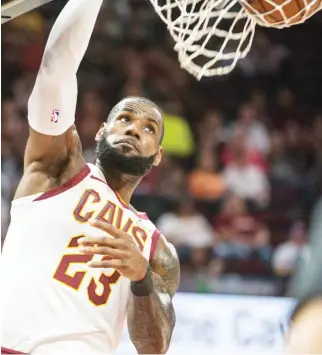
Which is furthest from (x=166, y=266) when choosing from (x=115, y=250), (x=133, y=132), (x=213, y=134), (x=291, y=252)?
Result: (x=213, y=134)

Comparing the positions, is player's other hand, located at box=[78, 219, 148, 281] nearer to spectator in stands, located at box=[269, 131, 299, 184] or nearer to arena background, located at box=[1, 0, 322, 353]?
arena background, located at box=[1, 0, 322, 353]

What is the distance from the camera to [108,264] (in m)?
3.00

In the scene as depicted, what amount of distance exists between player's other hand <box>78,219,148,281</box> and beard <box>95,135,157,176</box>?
2.13 ft

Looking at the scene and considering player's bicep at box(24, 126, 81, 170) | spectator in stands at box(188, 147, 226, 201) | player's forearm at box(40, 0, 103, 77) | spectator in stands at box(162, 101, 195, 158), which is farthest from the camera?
spectator in stands at box(162, 101, 195, 158)

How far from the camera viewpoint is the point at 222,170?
878 cm

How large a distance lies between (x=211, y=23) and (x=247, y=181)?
5.01 m

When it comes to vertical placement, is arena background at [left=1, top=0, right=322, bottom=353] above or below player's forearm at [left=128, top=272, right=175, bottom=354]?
below

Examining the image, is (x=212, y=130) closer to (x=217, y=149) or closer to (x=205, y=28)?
(x=217, y=149)

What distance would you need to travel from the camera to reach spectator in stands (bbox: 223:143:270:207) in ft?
28.2

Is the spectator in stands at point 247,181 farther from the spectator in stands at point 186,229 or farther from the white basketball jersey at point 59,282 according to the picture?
the white basketball jersey at point 59,282

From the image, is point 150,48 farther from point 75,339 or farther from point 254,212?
point 75,339

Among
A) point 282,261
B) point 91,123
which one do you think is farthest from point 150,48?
point 282,261

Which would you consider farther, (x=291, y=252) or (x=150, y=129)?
(x=291, y=252)

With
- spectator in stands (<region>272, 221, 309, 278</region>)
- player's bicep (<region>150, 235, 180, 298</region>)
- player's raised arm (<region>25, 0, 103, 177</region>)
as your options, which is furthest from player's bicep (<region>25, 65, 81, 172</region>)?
spectator in stands (<region>272, 221, 309, 278</region>)
